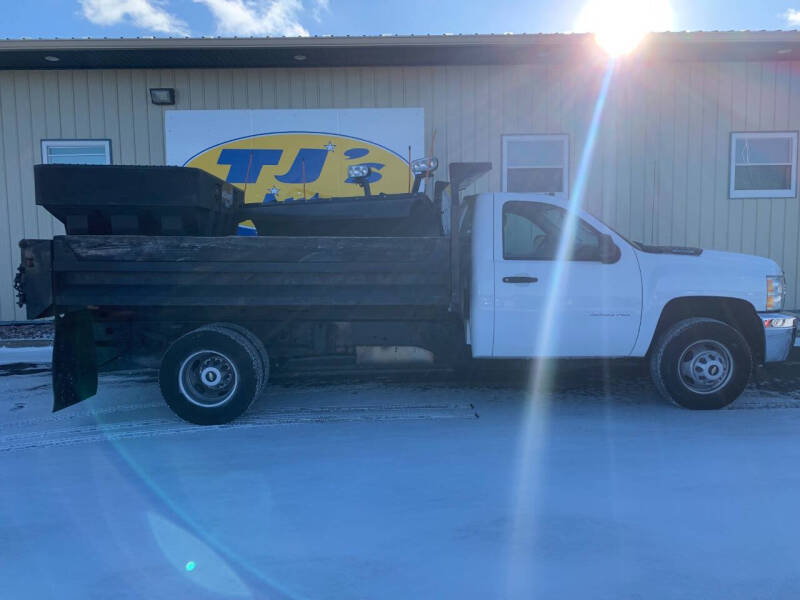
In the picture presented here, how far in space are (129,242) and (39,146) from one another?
6.50m

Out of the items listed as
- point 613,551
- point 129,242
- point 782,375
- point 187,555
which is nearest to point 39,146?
point 129,242

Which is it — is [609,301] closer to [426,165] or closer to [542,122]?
[426,165]

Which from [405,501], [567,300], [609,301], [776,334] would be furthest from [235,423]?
[776,334]

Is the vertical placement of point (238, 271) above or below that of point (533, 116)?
below

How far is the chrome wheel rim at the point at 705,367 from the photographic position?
17.3ft

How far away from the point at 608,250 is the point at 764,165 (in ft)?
21.9

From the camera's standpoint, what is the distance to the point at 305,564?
2.84 metres

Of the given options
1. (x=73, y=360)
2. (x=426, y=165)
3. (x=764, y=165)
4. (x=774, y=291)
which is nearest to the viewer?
(x=73, y=360)

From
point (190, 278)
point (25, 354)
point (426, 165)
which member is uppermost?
point (426, 165)

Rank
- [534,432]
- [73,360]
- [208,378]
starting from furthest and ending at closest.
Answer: [208,378], [73,360], [534,432]

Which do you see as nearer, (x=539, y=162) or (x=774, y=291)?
(x=774, y=291)

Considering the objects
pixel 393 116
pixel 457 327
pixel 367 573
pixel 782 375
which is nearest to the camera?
pixel 367 573

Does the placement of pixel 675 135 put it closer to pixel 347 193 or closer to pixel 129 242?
pixel 347 193

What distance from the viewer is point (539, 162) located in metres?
9.94
